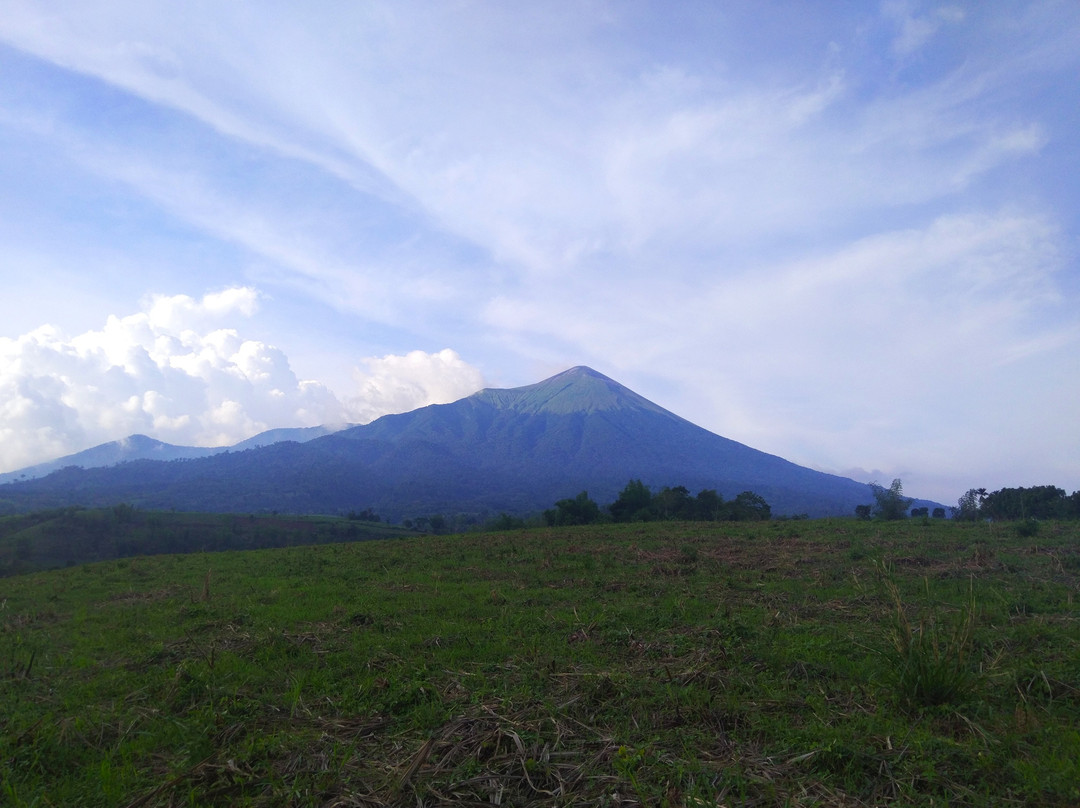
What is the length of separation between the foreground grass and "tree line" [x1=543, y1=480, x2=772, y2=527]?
29973mm

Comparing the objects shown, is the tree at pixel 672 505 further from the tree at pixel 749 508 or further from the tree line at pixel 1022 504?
the tree line at pixel 1022 504

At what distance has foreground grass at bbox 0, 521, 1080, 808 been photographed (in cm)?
430

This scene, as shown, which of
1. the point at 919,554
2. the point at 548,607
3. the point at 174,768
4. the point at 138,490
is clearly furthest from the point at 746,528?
the point at 138,490

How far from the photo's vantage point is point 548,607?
34.8 feet

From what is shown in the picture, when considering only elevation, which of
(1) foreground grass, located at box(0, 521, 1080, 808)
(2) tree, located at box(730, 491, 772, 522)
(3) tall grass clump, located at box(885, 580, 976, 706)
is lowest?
(1) foreground grass, located at box(0, 521, 1080, 808)

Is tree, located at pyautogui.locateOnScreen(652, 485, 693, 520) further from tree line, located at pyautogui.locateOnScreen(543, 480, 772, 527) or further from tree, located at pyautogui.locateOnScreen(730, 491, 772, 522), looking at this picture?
tree, located at pyautogui.locateOnScreen(730, 491, 772, 522)

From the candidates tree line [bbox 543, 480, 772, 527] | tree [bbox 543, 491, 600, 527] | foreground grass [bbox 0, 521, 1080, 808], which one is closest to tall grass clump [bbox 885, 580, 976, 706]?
foreground grass [bbox 0, 521, 1080, 808]

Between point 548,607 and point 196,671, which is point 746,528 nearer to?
point 548,607

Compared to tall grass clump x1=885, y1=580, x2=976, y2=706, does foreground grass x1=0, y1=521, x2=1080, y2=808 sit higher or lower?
lower

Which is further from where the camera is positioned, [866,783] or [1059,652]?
[1059,652]

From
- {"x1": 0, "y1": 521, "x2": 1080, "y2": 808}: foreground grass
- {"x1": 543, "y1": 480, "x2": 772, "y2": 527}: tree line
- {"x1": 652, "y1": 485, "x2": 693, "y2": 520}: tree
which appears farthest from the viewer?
{"x1": 652, "y1": 485, "x2": 693, "y2": 520}: tree

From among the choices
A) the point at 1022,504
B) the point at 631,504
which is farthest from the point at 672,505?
the point at 1022,504

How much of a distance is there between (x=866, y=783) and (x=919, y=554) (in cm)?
1270

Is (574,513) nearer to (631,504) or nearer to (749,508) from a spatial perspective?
(631,504)
